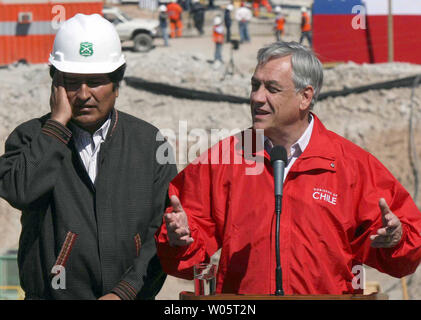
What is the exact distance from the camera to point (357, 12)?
21266mm

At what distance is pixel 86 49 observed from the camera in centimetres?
471

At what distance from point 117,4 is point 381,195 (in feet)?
115

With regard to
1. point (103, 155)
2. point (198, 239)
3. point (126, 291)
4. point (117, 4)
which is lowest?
point (117, 4)

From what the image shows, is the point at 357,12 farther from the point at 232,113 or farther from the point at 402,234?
the point at 402,234

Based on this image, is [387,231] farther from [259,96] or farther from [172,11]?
[172,11]

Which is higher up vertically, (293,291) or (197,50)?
(293,291)

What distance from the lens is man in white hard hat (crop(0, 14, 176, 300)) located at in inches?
174

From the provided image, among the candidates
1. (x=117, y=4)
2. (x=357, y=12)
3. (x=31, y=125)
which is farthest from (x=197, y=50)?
(x=31, y=125)

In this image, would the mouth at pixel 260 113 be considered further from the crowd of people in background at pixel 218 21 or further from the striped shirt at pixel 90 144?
the crowd of people in background at pixel 218 21

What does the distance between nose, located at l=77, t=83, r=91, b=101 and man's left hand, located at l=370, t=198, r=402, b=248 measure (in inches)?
64.6

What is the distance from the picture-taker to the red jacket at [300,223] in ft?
13.8
